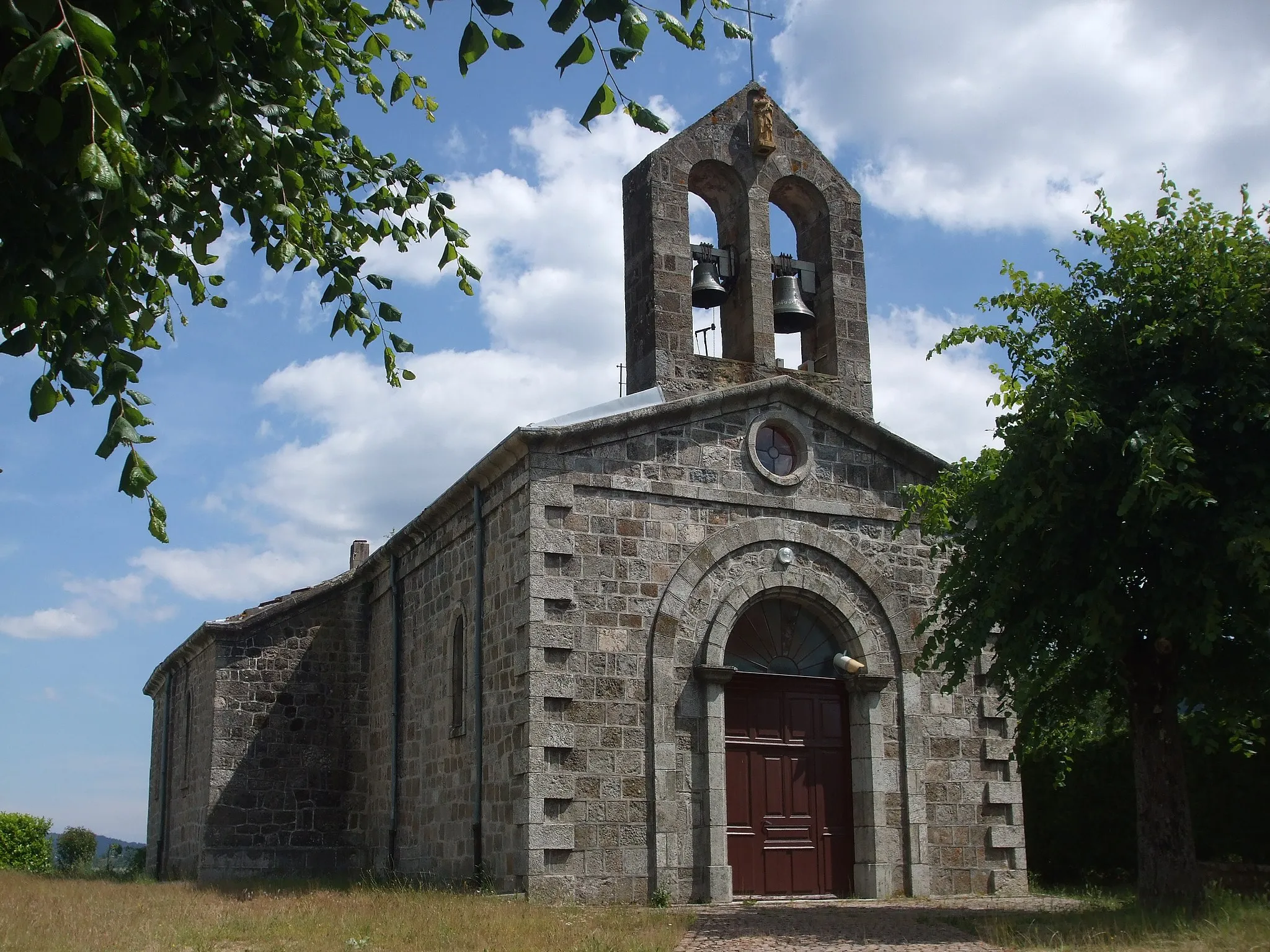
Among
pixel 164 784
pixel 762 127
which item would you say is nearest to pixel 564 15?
pixel 762 127

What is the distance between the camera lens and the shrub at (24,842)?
1037 inches

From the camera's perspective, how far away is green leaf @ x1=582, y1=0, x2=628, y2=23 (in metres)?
5.33

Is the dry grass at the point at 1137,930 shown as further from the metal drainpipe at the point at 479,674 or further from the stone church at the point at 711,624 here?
the metal drainpipe at the point at 479,674

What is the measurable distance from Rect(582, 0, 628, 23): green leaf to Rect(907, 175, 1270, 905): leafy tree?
5.79 meters

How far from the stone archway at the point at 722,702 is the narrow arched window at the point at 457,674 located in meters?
2.96

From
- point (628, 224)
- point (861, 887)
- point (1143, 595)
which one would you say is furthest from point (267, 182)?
point (861, 887)

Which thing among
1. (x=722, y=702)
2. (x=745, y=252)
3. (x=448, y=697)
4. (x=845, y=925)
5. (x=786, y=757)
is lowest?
(x=845, y=925)

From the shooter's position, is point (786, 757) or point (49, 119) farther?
point (786, 757)

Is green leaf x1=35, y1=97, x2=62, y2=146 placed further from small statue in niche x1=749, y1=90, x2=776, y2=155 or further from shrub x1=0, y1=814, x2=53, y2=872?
shrub x1=0, y1=814, x2=53, y2=872

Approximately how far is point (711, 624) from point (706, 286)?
3.96 metres

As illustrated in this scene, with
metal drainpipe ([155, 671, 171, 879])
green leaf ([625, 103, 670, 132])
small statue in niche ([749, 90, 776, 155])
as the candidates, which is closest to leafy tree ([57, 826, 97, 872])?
metal drainpipe ([155, 671, 171, 879])

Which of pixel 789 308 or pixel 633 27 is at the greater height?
pixel 789 308

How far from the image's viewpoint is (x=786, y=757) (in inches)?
535

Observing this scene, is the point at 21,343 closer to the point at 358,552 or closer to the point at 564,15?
the point at 564,15
